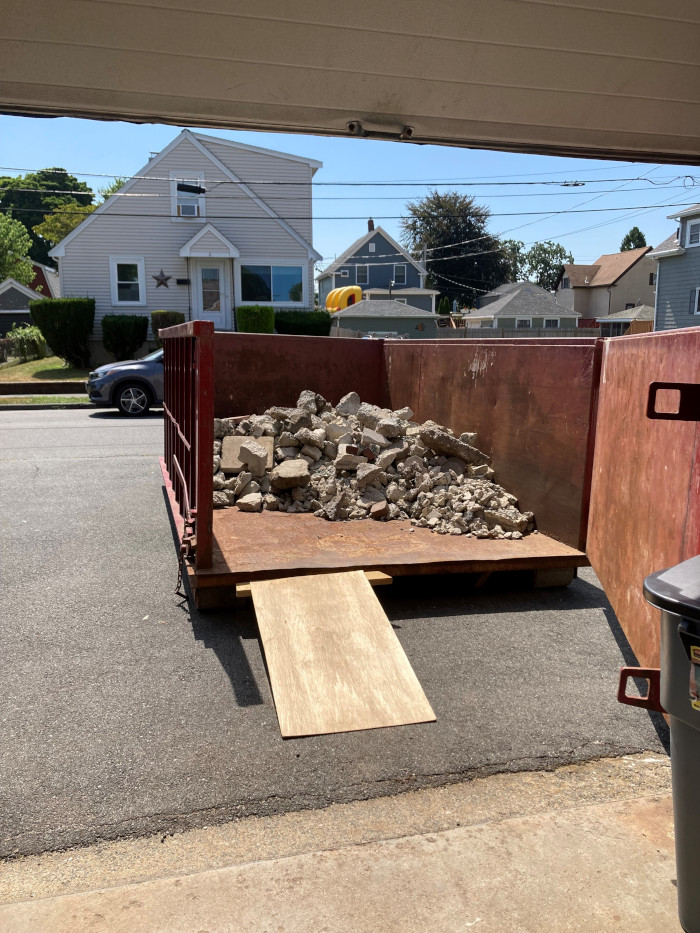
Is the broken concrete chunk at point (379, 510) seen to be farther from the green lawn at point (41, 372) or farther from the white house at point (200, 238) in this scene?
the white house at point (200, 238)

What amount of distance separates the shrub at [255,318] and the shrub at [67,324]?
16.9 ft

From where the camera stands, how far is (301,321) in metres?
27.7

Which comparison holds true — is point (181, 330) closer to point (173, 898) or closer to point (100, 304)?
point (173, 898)

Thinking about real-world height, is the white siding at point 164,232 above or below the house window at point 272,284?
above

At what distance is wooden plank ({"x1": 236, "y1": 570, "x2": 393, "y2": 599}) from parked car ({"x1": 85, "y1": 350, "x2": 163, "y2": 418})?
40.8 ft

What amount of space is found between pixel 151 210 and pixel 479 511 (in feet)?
83.3

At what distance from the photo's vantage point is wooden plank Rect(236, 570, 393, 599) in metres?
4.65

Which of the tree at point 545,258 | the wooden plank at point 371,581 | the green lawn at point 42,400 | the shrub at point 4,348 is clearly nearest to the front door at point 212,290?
the shrub at point 4,348

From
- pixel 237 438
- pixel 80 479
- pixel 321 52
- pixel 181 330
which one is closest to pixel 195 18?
pixel 321 52

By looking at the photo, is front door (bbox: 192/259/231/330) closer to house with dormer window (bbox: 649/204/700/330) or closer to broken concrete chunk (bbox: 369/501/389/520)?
house with dormer window (bbox: 649/204/700/330)

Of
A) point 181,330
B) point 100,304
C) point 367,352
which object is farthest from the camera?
point 100,304

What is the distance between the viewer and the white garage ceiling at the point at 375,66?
9.10 ft

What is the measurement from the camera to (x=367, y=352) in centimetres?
905

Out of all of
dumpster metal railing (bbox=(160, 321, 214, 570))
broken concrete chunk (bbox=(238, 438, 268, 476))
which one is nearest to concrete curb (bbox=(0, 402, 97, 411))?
broken concrete chunk (bbox=(238, 438, 268, 476))
